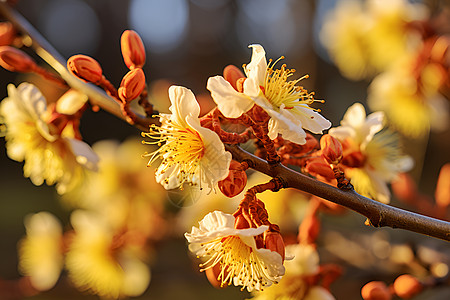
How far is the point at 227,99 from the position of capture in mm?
589

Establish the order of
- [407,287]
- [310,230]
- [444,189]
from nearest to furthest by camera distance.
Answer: [407,287]
[310,230]
[444,189]

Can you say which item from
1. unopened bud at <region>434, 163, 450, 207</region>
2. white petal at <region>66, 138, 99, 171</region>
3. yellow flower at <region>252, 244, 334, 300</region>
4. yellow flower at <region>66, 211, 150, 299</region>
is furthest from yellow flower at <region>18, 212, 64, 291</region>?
unopened bud at <region>434, 163, 450, 207</region>

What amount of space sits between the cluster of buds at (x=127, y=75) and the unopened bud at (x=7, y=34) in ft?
0.82

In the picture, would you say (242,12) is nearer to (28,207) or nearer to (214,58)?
(214,58)

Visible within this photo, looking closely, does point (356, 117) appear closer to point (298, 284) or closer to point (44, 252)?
point (298, 284)

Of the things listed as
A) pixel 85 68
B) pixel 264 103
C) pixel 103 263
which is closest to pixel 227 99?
pixel 264 103

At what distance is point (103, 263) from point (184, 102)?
922 mm

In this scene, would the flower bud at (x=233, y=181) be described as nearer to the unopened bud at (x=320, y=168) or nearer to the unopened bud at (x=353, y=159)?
the unopened bud at (x=320, y=168)

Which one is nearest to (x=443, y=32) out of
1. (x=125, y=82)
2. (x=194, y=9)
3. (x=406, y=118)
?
(x=406, y=118)

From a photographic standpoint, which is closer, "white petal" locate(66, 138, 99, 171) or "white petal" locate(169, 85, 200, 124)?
"white petal" locate(169, 85, 200, 124)

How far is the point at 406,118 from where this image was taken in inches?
59.8

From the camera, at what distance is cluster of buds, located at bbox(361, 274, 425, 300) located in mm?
774

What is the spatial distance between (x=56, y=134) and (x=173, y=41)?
277 inches

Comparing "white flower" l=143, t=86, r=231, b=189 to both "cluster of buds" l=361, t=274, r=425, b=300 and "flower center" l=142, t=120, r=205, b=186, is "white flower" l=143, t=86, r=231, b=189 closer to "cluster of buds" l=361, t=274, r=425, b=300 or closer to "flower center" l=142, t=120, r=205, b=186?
"flower center" l=142, t=120, r=205, b=186
